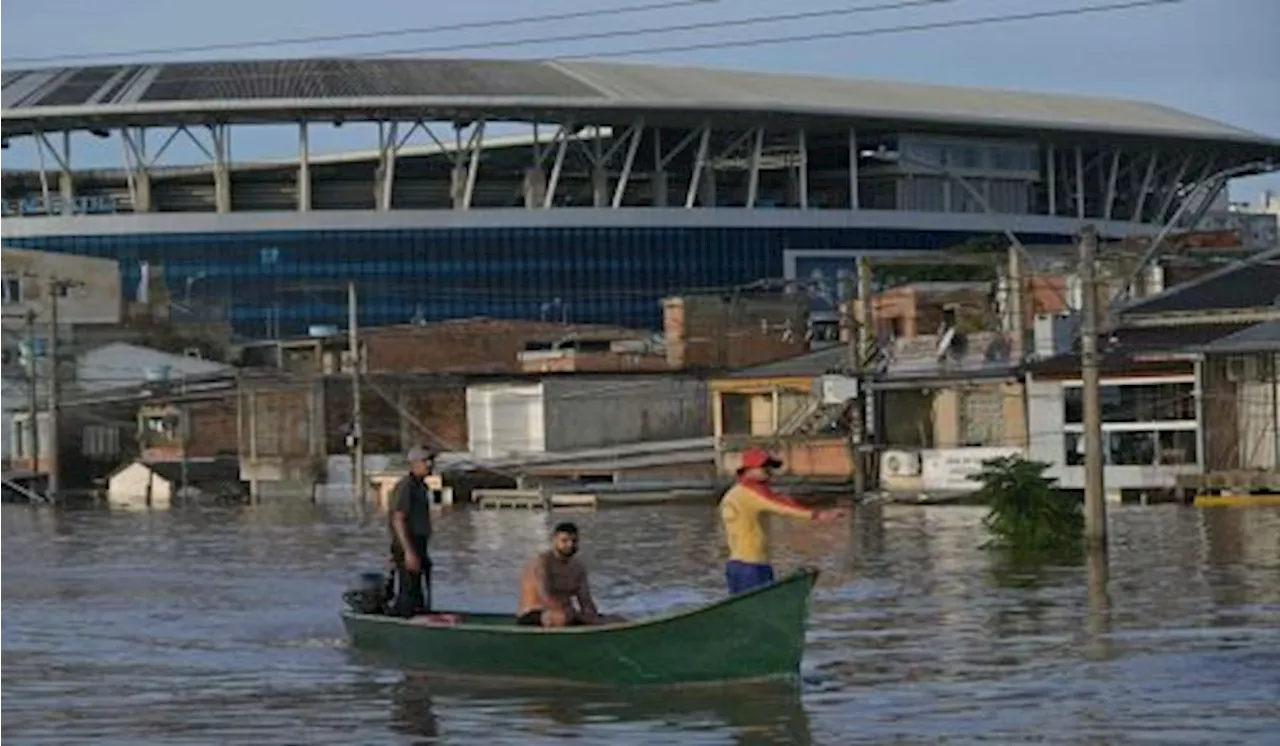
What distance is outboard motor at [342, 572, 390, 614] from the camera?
71.8 feet

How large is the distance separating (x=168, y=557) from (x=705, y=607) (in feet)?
77.8

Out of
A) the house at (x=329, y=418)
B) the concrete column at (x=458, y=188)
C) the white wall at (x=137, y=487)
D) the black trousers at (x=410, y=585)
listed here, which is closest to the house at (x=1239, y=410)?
the black trousers at (x=410, y=585)

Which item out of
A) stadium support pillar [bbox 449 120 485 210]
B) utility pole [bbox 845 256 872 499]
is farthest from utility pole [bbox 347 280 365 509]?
stadium support pillar [bbox 449 120 485 210]

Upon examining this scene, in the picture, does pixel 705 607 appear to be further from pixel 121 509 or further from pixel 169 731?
pixel 121 509

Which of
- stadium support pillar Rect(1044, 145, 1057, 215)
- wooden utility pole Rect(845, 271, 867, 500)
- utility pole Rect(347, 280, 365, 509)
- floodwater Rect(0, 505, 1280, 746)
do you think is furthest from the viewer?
stadium support pillar Rect(1044, 145, 1057, 215)

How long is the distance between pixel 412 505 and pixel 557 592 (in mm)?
2826

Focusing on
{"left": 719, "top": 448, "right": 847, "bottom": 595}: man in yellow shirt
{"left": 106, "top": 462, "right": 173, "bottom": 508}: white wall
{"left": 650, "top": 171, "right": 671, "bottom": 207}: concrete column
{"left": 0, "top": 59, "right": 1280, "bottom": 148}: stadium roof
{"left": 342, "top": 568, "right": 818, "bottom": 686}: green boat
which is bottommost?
{"left": 106, "top": 462, "right": 173, "bottom": 508}: white wall

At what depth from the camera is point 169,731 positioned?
1706 cm

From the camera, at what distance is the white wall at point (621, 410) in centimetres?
7119

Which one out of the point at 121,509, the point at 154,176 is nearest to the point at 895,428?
the point at 121,509

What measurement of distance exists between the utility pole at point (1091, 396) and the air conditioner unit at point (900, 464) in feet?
68.8

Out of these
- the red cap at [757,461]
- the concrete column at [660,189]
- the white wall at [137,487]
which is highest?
the concrete column at [660,189]

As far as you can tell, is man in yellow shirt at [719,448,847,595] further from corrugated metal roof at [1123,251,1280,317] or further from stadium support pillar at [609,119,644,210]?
stadium support pillar at [609,119,644,210]

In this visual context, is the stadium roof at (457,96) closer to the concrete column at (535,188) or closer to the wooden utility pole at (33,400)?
the concrete column at (535,188)
